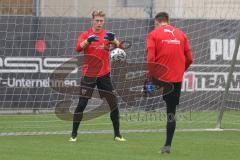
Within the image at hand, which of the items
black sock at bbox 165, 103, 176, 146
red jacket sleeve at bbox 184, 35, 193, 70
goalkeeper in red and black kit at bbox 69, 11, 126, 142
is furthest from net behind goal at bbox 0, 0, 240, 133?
black sock at bbox 165, 103, 176, 146

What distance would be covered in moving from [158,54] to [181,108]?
710 cm

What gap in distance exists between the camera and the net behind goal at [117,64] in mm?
17547

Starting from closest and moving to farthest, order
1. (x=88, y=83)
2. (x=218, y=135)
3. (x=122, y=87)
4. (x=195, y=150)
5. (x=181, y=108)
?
(x=195, y=150), (x=88, y=83), (x=218, y=135), (x=122, y=87), (x=181, y=108)

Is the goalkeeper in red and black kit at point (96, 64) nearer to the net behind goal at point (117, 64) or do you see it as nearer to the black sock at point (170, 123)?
the black sock at point (170, 123)

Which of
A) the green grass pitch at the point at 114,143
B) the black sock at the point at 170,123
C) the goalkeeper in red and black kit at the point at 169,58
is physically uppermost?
the goalkeeper in red and black kit at the point at 169,58

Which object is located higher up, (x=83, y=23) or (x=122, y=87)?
(x=83, y=23)

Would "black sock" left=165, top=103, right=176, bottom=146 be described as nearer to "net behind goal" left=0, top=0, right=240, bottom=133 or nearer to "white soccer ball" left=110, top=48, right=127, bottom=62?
"net behind goal" left=0, top=0, right=240, bottom=133

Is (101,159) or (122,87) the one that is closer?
(101,159)

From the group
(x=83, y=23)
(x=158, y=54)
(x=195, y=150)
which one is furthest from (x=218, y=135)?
(x=83, y=23)

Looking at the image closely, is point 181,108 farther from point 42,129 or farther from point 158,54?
point 158,54

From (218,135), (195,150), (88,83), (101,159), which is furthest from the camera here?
(218,135)

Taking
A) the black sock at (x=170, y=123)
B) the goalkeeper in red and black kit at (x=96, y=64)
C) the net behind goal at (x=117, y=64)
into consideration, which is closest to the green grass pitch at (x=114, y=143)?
the net behind goal at (x=117, y=64)

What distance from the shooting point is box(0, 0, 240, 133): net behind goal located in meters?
17.5

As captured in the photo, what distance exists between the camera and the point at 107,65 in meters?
13.6
